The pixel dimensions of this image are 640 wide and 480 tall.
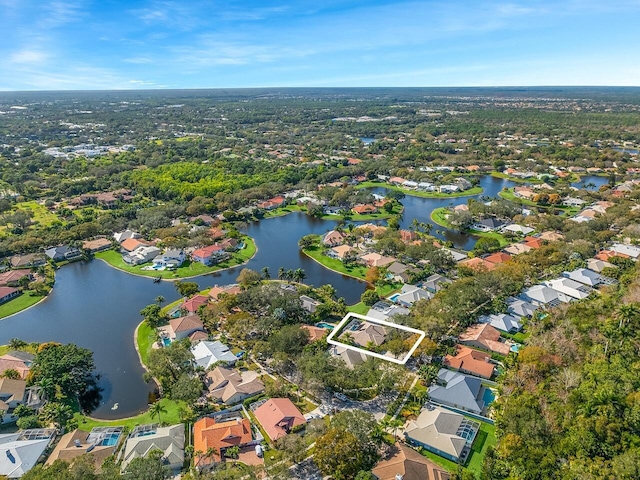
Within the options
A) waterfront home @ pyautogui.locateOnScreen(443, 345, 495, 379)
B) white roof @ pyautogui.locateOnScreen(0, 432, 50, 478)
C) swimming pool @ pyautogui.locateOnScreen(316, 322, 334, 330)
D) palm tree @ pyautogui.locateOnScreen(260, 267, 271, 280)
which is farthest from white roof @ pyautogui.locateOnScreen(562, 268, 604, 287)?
white roof @ pyautogui.locateOnScreen(0, 432, 50, 478)

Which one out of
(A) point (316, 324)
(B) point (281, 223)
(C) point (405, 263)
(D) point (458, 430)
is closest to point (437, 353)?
(D) point (458, 430)

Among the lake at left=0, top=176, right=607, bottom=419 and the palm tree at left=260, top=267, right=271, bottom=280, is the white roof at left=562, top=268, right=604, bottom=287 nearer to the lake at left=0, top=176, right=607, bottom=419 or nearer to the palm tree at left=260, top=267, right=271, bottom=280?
the lake at left=0, top=176, right=607, bottom=419

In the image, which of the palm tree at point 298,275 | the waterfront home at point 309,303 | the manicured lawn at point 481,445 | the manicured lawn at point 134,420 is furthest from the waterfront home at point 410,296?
the manicured lawn at point 134,420

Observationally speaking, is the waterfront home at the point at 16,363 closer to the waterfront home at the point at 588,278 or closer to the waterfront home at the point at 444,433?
the waterfront home at the point at 444,433

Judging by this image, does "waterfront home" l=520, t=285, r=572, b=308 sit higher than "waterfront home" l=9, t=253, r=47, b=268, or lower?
lower

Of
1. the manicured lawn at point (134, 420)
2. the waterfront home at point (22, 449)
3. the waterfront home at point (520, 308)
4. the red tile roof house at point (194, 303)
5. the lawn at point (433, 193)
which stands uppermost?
the lawn at point (433, 193)

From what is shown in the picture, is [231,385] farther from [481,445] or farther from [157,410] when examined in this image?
[481,445]

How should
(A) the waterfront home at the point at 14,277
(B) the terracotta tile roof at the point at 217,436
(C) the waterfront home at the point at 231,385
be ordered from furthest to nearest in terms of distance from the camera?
1. (A) the waterfront home at the point at 14,277
2. (C) the waterfront home at the point at 231,385
3. (B) the terracotta tile roof at the point at 217,436
